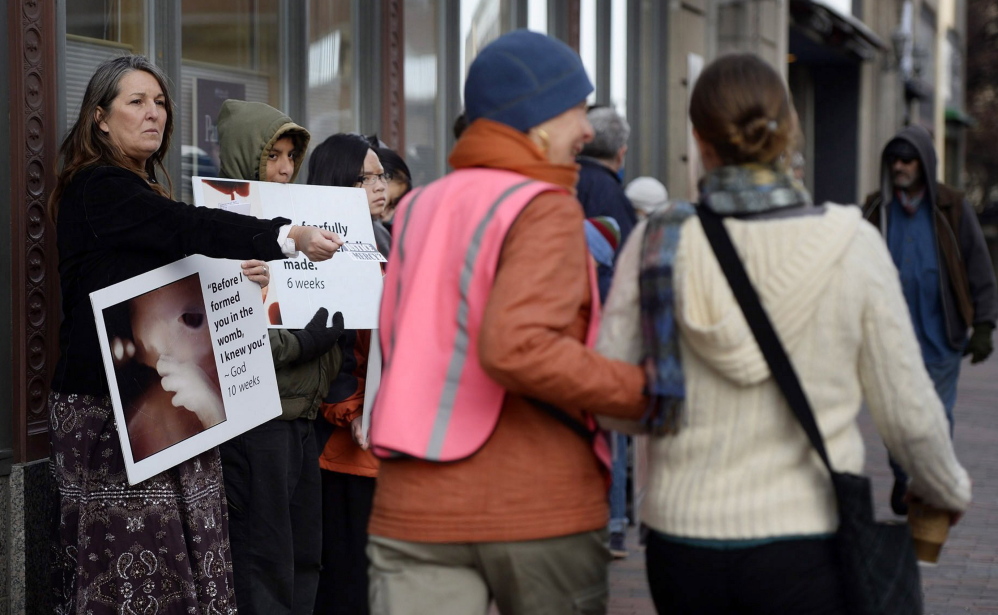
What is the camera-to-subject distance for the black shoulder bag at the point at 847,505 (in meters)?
2.56

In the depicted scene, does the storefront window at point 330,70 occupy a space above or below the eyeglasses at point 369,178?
above

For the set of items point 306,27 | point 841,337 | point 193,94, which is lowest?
point 841,337

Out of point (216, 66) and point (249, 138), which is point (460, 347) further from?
point (216, 66)

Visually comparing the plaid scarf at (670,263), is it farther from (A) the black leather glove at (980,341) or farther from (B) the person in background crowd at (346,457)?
(A) the black leather glove at (980,341)

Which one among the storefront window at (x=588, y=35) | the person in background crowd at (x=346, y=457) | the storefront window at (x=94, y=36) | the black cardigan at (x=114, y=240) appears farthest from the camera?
the storefront window at (x=588, y=35)

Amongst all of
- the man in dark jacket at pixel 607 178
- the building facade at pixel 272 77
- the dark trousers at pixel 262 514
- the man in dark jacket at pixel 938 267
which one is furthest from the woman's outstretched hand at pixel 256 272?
the man in dark jacket at pixel 938 267

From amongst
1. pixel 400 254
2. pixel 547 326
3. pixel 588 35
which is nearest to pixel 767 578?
pixel 547 326

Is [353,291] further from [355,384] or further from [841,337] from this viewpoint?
[841,337]

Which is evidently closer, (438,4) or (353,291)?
(353,291)

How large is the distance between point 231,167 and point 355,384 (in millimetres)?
862

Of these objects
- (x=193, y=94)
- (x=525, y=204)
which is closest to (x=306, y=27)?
(x=193, y=94)

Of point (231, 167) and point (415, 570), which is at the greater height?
point (231, 167)

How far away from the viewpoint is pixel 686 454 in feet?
8.69

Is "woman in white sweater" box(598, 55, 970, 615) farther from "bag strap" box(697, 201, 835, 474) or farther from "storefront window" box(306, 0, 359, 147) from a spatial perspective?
"storefront window" box(306, 0, 359, 147)
